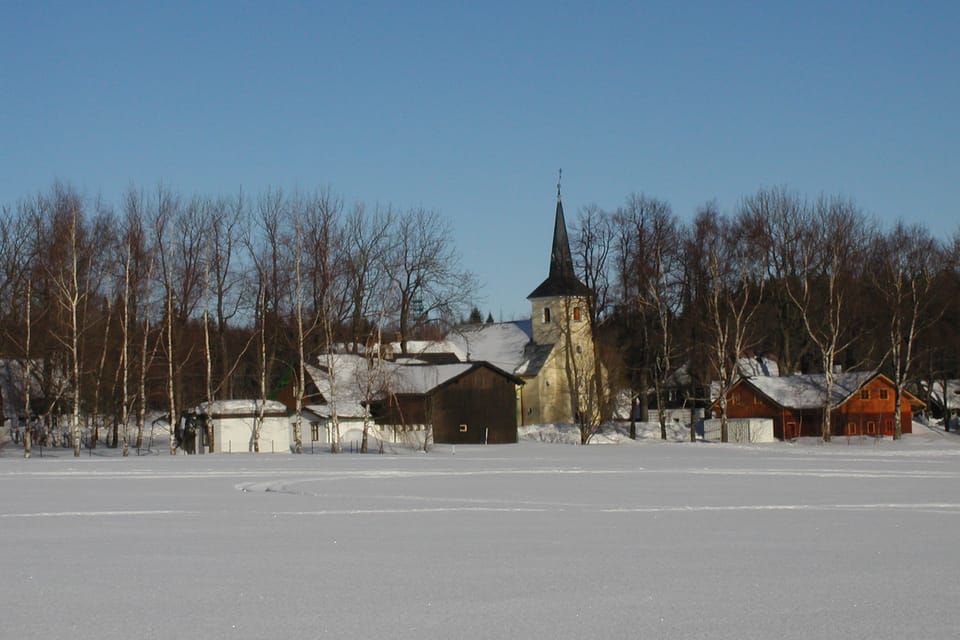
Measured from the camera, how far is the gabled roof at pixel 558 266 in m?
84.3

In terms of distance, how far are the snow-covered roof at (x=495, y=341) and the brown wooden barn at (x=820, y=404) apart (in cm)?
2081

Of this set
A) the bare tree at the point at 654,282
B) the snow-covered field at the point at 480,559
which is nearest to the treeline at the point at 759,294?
the bare tree at the point at 654,282

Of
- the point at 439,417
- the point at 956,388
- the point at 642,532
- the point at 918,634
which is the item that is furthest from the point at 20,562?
the point at 956,388

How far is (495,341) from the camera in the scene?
90.6 meters

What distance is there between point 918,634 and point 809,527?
335 inches

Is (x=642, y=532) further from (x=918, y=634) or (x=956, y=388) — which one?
(x=956, y=388)

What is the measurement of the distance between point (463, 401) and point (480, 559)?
52065 mm

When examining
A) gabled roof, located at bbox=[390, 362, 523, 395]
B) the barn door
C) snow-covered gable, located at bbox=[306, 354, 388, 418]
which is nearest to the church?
gabled roof, located at bbox=[390, 362, 523, 395]

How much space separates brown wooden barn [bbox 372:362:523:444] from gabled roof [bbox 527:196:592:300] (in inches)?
663

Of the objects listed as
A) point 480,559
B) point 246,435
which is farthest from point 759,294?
point 480,559

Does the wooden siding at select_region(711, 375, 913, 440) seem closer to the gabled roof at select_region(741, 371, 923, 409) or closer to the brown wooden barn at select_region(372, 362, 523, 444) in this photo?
the gabled roof at select_region(741, 371, 923, 409)

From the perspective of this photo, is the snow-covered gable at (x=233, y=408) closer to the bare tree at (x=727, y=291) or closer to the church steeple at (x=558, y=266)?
the bare tree at (x=727, y=291)

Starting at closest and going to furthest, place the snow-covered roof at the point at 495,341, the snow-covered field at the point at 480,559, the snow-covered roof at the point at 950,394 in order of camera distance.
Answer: the snow-covered field at the point at 480,559, the snow-covered roof at the point at 950,394, the snow-covered roof at the point at 495,341

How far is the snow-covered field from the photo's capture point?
1073 cm
